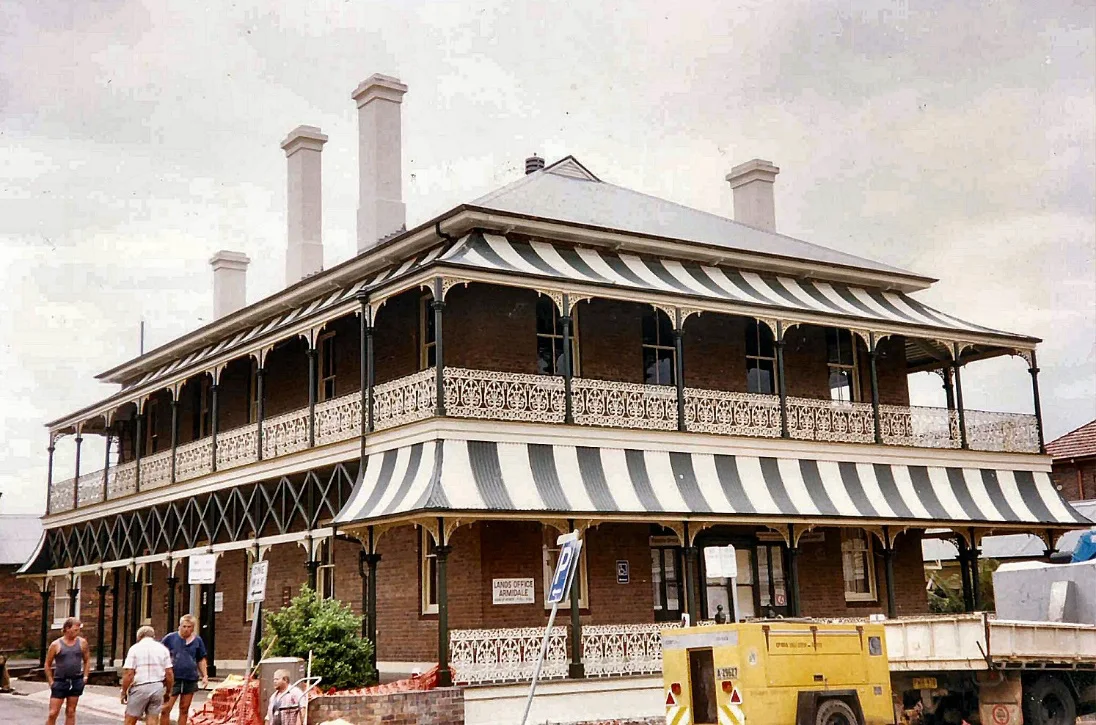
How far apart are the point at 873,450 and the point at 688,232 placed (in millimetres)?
5776

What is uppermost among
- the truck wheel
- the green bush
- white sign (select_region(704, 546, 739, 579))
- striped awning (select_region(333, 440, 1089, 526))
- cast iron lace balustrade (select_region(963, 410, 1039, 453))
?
cast iron lace balustrade (select_region(963, 410, 1039, 453))

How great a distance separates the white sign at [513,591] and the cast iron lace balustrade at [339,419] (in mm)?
3552

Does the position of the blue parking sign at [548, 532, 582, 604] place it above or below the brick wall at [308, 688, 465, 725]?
above

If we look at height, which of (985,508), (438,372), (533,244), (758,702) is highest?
(533,244)

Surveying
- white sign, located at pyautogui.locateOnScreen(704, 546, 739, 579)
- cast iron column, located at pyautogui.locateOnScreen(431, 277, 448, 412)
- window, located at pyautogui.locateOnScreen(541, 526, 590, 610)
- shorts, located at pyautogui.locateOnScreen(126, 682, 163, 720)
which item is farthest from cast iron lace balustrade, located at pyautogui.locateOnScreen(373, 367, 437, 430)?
shorts, located at pyautogui.locateOnScreen(126, 682, 163, 720)

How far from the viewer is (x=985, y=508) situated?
2683cm

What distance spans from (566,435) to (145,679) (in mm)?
8242

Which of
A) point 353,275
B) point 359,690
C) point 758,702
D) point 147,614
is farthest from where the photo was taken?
point 147,614

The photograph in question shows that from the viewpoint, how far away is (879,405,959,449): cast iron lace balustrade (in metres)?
27.4

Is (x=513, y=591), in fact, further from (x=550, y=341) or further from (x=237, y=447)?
(x=237, y=447)

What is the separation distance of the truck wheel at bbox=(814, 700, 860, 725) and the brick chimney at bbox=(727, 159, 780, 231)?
63.5 ft

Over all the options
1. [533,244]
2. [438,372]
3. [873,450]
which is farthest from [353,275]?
[873,450]

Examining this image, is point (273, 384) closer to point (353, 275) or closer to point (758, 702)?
point (353, 275)

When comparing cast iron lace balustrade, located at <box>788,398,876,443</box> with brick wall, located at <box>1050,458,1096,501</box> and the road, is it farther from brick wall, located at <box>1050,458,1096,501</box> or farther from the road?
brick wall, located at <box>1050,458,1096,501</box>
